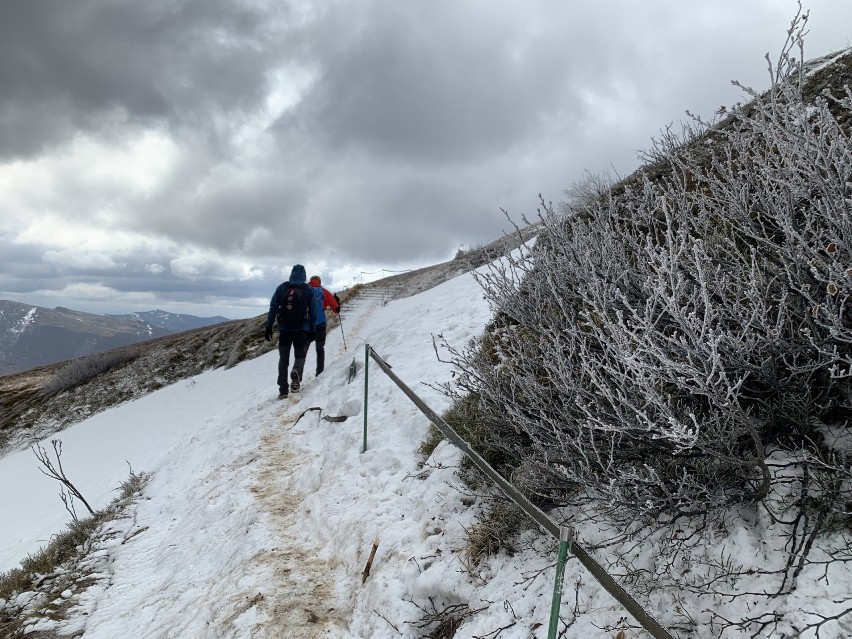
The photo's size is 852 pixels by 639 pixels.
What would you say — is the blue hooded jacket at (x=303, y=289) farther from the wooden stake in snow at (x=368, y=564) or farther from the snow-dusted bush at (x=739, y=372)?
the snow-dusted bush at (x=739, y=372)

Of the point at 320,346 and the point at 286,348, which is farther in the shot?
the point at 320,346

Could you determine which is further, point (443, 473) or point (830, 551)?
point (443, 473)

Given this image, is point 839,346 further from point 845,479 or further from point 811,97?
point 811,97

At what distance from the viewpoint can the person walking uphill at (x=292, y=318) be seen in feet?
33.6

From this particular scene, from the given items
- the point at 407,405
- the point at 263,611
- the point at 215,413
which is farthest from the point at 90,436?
the point at 263,611

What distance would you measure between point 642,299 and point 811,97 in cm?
823

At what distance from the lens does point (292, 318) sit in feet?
33.7

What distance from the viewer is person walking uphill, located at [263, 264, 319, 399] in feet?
33.6

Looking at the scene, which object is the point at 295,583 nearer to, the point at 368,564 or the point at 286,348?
the point at 368,564

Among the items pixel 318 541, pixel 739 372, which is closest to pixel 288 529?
pixel 318 541

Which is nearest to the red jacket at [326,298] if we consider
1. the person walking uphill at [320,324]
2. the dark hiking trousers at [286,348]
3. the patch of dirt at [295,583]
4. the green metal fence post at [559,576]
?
the person walking uphill at [320,324]

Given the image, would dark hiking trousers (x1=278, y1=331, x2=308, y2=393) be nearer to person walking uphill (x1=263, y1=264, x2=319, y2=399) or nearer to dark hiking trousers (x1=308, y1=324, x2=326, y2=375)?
person walking uphill (x1=263, y1=264, x2=319, y2=399)

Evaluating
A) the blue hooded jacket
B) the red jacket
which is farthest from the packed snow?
the red jacket

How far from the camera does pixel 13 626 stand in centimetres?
450
